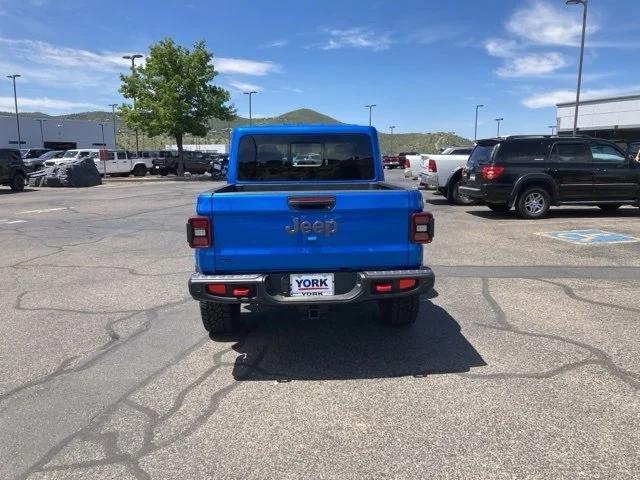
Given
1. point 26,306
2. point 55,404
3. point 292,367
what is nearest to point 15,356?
point 55,404

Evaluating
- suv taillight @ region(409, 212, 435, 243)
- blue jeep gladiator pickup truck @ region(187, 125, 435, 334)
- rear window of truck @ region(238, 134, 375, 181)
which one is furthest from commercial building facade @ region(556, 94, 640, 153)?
blue jeep gladiator pickup truck @ region(187, 125, 435, 334)

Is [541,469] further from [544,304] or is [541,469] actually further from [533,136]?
[533,136]

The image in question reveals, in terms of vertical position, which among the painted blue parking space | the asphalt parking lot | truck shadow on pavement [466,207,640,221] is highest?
truck shadow on pavement [466,207,640,221]

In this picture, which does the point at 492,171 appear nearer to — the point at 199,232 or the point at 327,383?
the point at 327,383

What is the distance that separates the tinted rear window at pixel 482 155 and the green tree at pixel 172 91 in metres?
27.0

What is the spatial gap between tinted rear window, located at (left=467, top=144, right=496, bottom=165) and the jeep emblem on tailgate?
9.47 m

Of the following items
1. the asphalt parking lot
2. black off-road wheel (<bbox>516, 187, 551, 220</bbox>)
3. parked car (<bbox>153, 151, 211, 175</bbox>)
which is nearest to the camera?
the asphalt parking lot

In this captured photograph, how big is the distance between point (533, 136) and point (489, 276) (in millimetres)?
6643

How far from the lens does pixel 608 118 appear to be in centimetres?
5003

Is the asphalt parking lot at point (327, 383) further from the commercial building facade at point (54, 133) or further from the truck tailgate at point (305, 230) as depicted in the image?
the commercial building facade at point (54, 133)

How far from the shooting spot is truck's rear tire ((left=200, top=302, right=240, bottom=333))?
4668mm

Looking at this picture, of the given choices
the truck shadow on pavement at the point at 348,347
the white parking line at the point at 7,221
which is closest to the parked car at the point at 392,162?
the white parking line at the point at 7,221

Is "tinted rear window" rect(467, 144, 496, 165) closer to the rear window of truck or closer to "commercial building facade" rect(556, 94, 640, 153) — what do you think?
the rear window of truck

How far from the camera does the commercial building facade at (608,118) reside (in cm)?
4753
